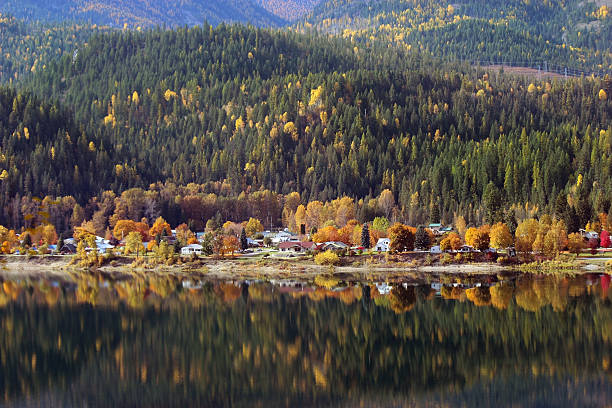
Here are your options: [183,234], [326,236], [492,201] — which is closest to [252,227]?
[183,234]

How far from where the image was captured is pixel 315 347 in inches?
2844

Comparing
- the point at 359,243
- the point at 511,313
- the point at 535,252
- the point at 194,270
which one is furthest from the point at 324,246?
the point at 511,313

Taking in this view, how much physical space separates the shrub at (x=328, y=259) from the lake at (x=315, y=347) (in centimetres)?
Answer: 2780

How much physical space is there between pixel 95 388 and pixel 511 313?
41170 mm

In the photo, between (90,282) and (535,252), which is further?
(535,252)

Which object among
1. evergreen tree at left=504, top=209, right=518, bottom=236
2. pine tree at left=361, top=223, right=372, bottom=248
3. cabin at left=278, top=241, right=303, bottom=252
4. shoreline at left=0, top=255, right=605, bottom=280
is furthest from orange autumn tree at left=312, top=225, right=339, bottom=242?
evergreen tree at left=504, top=209, right=518, bottom=236

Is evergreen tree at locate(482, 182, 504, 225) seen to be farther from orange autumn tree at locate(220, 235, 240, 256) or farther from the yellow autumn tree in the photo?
the yellow autumn tree

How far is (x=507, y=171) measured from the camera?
186375 mm

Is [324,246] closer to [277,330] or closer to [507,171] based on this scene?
[507,171]

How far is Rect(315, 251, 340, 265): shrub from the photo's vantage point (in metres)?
136

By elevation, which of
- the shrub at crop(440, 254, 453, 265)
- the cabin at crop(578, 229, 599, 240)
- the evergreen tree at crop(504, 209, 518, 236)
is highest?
the evergreen tree at crop(504, 209, 518, 236)

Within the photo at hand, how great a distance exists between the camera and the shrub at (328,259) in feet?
445

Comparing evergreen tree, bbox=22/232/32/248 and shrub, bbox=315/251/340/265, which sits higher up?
evergreen tree, bbox=22/232/32/248

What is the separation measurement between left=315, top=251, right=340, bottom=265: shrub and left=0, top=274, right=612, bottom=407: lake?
27800 mm
